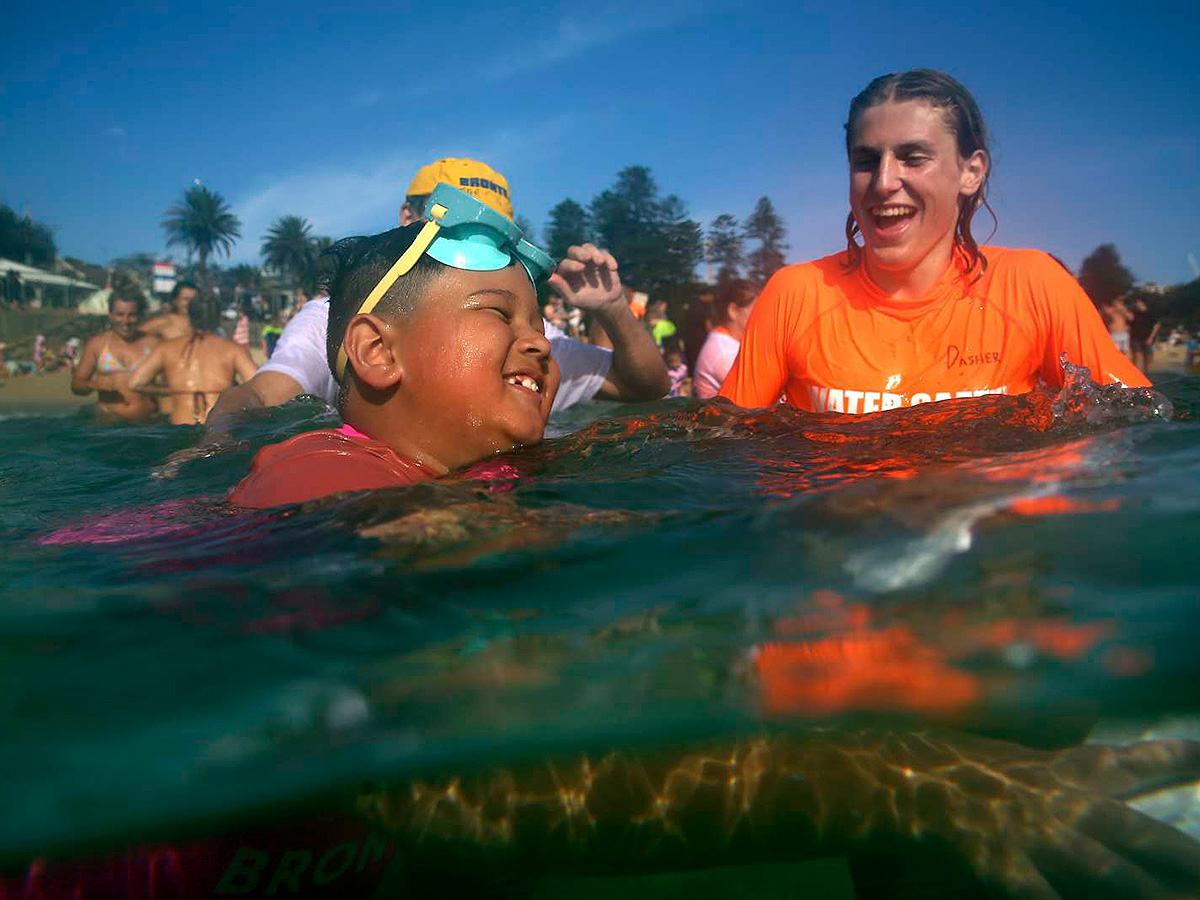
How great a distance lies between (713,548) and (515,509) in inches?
21.4

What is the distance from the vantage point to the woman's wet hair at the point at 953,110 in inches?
123

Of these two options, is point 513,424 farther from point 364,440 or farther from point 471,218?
point 471,218

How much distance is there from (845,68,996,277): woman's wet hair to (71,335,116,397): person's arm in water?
9214 millimetres

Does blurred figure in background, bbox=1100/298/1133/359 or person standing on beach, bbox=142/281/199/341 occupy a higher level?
blurred figure in background, bbox=1100/298/1133/359

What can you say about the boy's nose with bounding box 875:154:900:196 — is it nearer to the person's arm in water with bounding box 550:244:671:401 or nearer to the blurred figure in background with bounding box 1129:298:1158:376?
the person's arm in water with bounding box 550:244:671:401

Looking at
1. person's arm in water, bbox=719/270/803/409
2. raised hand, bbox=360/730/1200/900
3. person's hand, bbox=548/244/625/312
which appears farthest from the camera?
person's hand, bbox=548/244/625/312

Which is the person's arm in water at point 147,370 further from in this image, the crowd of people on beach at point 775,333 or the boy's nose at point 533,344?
the boy's nose at point 533,344

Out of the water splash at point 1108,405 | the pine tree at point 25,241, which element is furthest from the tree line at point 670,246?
the pine tree at point 25,241

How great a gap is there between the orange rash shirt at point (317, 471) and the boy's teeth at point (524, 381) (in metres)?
0.47

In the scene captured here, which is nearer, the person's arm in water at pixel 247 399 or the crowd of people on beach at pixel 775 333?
the crowd of people on beach at pixel 775 333

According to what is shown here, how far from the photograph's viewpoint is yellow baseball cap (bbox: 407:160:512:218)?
4.79 meters

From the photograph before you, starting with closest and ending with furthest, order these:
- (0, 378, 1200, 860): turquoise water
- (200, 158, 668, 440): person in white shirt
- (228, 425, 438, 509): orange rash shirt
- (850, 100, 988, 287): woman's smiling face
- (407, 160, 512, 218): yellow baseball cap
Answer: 1. (0, 378, 1200, 860): turquoise water
2. (228, 425, 438, 509): orange rash shirt
3. (850, 100, 988, 287): woman's smiling face
4. (200, 158, 668, 440): person in white shirt
5. (407, 160, 512, 218): yellow baseball cap

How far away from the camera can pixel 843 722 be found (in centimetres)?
165

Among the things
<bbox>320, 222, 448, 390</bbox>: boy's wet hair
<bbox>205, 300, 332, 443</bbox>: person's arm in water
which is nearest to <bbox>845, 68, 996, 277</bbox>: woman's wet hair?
<bbox>320, 222, 448, 390</bbox>: boy's wet hair
